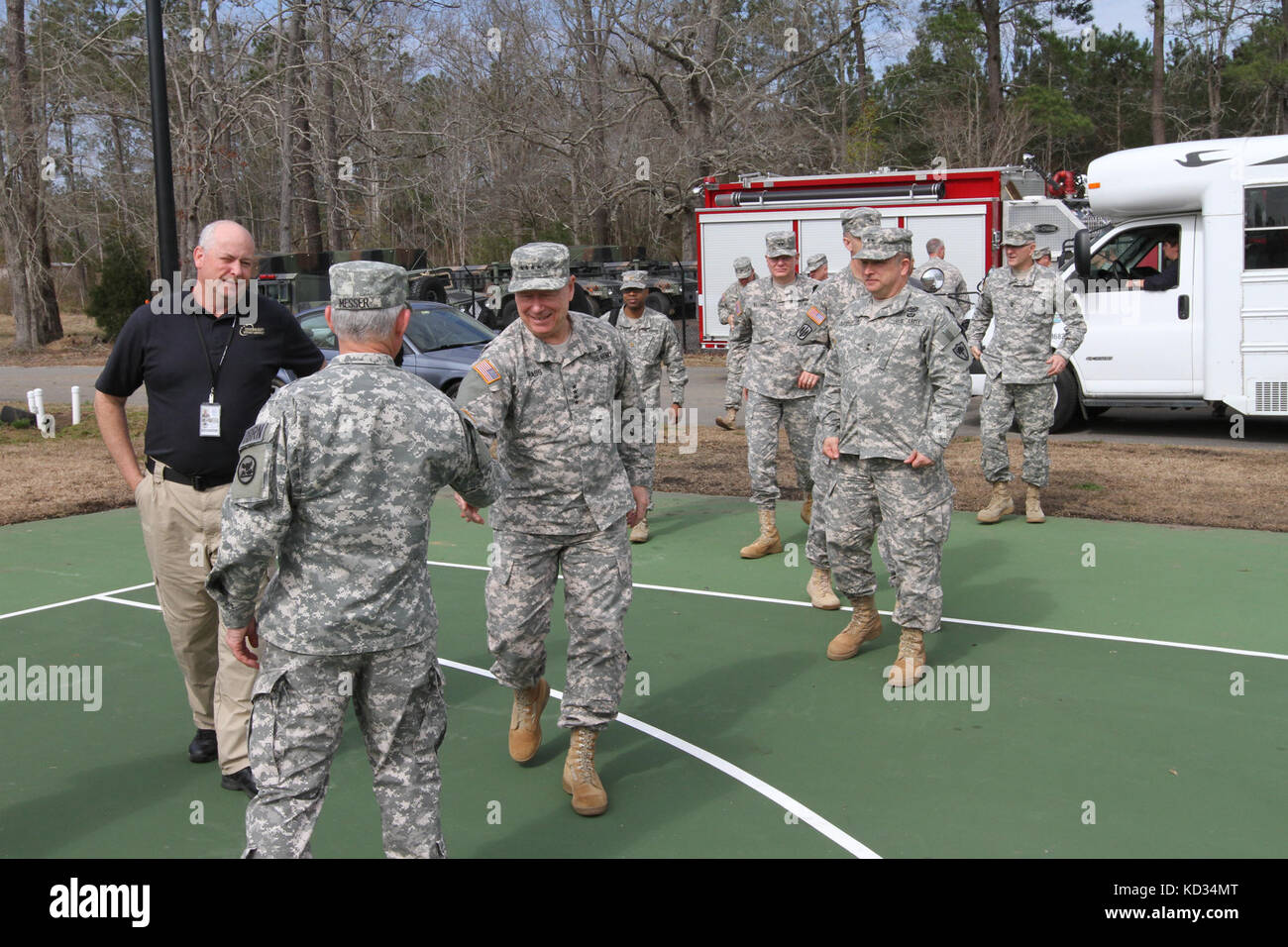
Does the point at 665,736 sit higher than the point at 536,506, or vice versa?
the point at 536,506

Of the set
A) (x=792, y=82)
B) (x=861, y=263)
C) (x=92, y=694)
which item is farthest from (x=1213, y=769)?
(x=792, y=82)

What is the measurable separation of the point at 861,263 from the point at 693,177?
23742 mm

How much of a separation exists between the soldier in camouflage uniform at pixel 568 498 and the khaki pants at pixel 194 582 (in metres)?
0.98

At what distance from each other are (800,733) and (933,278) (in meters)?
9.54

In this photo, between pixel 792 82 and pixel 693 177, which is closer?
pixel 693 177

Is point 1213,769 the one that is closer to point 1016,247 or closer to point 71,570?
point 1016,247

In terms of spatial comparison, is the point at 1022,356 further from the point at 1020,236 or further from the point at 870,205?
the point at 870,205

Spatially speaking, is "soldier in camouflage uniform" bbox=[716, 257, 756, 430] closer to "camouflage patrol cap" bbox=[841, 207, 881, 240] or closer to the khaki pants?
"camouflage patrol cap" bbox=[841, 207, 881, 240]

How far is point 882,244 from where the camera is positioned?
5.77 m

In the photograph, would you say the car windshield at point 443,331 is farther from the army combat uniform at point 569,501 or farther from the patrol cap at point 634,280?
the army combat uniform at point 569,501

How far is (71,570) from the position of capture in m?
8.79

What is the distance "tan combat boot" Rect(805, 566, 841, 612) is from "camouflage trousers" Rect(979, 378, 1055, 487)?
2602 mm

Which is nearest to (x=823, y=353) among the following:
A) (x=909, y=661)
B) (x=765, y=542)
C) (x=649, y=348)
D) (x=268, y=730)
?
(x=765, y=542)

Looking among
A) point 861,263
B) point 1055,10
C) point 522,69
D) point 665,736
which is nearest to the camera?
point 665,736
